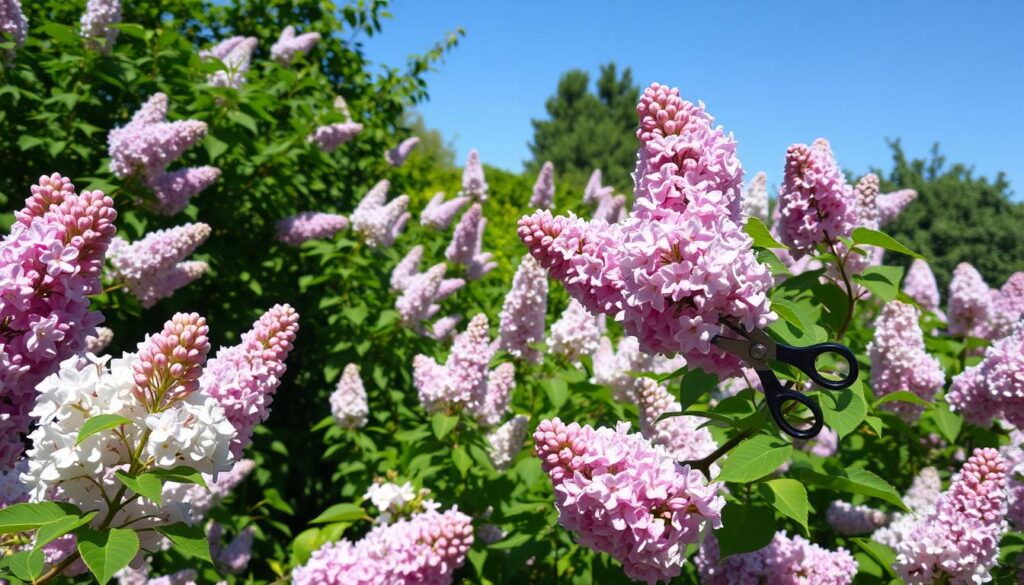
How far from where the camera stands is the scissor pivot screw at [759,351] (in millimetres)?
1408

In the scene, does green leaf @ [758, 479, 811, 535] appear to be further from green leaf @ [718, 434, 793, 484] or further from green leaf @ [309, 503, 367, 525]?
green leaf @ [309, 503, 367, 525]

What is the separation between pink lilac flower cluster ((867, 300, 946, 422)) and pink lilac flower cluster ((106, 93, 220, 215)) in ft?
11.4

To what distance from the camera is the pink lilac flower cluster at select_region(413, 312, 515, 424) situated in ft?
10.7

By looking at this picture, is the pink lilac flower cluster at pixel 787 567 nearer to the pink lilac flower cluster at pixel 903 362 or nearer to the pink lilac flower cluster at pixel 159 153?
the pink lilac flower cluster at pixel 903 362

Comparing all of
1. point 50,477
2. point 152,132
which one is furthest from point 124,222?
point 50,477

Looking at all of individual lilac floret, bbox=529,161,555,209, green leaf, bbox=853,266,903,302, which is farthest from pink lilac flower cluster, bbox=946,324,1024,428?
individual lilac floret, bbox=529,161,555,209

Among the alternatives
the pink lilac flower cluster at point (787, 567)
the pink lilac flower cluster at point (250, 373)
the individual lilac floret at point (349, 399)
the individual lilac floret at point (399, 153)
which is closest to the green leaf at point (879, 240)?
the pink lilac flower cluster at point (787, 567)

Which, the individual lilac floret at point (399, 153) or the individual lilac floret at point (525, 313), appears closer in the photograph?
the individual lilac floret at point (525, 313)

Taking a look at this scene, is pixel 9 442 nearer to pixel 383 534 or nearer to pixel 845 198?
pixel 383 534

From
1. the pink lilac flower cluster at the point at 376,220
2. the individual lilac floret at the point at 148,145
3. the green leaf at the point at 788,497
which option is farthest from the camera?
Result: the pink lilac flower cluster at the point at 376,220

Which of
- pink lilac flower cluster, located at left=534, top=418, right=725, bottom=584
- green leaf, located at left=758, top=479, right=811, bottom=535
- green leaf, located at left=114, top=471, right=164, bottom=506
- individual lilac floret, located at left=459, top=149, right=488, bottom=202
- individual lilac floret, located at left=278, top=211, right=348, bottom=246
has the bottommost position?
green leaf, located at left=114, top=471, right=164, bottom=506

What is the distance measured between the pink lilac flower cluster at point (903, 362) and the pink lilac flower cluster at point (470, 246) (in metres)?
2.88

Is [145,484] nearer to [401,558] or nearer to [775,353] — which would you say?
[401,558]

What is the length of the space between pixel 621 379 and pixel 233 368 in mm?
2273
